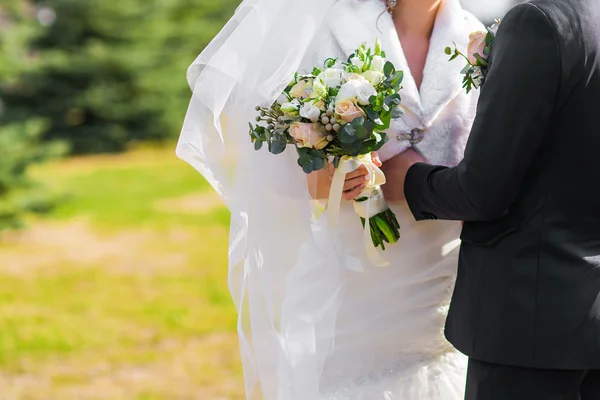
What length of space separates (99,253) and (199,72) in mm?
5693

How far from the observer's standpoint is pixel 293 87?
2.30 m

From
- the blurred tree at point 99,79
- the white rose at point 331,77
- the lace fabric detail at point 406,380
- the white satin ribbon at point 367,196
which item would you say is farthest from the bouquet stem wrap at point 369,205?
the blurred tree at point 99,79

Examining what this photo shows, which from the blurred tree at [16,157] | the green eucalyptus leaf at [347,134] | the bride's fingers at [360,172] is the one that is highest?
the green eucalyptus leaf at [347,134]

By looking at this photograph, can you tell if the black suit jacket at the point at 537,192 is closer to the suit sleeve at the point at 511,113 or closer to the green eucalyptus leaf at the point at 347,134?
the suit sleeve at the point at 511,113

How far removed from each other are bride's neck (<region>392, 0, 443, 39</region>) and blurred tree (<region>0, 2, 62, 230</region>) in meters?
6.56

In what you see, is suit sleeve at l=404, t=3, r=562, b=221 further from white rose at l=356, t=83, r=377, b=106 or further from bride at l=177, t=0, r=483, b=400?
bride at l=177, t=0, r=483, b=400

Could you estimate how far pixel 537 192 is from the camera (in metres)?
1.97

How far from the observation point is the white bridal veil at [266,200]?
8.02ft

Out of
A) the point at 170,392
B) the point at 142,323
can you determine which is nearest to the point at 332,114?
the point at 170,392

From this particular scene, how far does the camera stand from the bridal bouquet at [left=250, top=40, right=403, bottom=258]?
86.7 inches

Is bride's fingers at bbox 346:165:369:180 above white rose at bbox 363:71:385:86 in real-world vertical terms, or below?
below

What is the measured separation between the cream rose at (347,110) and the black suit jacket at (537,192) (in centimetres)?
29

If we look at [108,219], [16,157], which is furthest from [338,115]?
[108,219]

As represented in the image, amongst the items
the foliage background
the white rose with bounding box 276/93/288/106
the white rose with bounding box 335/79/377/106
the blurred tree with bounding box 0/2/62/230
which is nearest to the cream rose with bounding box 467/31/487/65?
the white rose with bounding box 335/79/377/106
